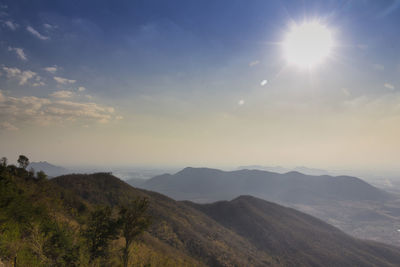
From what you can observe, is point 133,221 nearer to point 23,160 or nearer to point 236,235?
point 23,160

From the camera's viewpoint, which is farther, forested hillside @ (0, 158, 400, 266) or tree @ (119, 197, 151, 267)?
forested hillside @ (0, 158, 400, 266)

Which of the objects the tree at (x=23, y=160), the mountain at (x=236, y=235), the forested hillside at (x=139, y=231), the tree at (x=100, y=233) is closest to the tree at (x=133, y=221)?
the forested hillside at (x=139, y=231)

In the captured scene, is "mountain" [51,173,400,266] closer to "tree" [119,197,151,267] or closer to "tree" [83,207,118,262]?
"tree" [83,207,118,262]

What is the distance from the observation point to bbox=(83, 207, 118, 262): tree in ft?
66.9

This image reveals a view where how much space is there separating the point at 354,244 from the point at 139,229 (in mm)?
125900

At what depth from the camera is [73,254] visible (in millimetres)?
18188

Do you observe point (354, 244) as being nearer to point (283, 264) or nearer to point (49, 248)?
point (283, 264)

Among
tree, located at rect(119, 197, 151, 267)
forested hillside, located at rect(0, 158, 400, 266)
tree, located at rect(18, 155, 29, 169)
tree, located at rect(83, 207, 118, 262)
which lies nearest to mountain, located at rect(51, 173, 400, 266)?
forested hillside, located at rect(0, 158, 400, 266)

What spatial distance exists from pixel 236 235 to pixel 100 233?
7957 cm

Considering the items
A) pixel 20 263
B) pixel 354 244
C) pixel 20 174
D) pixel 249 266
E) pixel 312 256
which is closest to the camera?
pixel 20 263

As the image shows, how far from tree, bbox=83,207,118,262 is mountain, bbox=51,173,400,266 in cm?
2555

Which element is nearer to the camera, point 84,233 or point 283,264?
point 84,233

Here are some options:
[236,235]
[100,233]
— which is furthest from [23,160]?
[236,235]

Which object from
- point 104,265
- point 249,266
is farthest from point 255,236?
point 104,265
